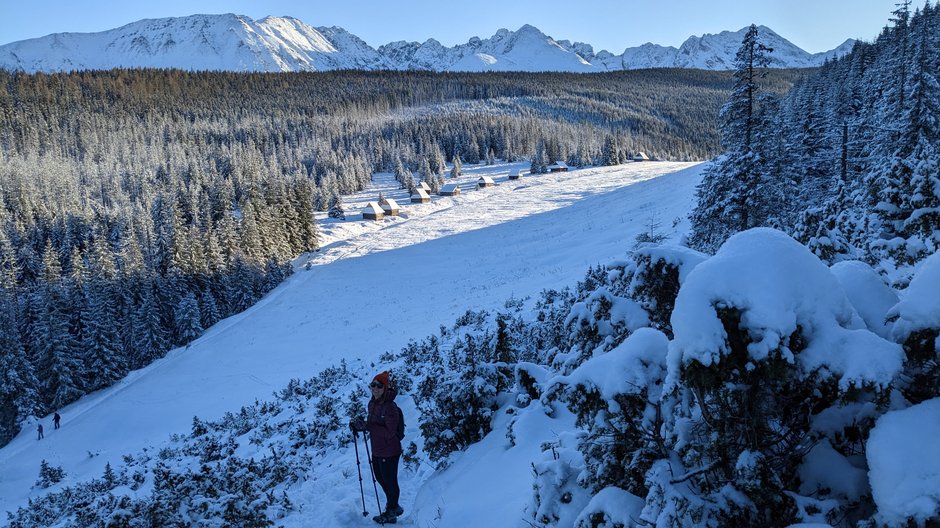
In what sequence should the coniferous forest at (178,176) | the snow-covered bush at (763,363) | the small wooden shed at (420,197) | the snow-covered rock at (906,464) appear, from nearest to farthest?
1. the snow-covered rock at (906,464)
2. the snow-covered bush at (763,363)
3. the coniferous forest at (178,176)
4. the small wooden shed at (420,197)

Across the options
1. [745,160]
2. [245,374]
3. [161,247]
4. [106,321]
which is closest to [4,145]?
[161,247]

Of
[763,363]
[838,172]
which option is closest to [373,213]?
[838,172]

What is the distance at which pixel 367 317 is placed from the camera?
36.4 metres

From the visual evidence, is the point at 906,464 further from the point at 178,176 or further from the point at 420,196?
the point at 178,176

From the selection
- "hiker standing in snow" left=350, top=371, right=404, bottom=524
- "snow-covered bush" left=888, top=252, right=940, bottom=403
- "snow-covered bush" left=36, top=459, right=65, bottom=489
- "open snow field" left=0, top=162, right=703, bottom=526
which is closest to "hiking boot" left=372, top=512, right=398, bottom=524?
"hiker standing in snow" left=350, top=371, right=404, bottom=524

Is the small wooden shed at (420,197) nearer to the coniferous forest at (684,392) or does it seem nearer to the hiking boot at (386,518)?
the coniferous forest at (684,392)

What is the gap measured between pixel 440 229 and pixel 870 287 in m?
62.1

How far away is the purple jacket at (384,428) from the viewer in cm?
709

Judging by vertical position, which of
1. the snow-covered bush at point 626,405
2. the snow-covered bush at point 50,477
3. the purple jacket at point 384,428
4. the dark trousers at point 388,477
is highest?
the snow-covered bush at point 626,405

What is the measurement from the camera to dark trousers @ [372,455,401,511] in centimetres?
701

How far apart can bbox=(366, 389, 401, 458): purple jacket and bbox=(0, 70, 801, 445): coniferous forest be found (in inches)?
1742

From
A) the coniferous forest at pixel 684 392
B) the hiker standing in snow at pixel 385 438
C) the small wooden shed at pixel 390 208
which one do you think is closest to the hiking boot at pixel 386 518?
the hiker standing in snow at pixel 385 438

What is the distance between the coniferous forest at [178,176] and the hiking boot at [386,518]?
145 ft

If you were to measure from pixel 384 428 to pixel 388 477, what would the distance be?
0.67 m
